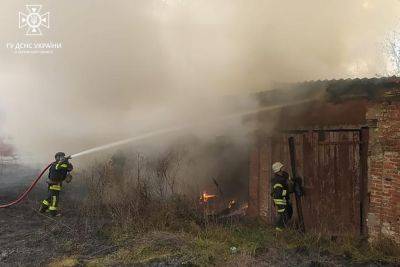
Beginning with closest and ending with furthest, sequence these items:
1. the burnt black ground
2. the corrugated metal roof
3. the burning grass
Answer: the burning grass < the burnt black ground < the corrugated metal roof

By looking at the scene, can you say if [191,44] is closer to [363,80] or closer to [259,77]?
[259,77]

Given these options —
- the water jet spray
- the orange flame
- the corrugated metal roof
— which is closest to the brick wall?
the corrugated metal roof

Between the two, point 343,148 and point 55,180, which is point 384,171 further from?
point 55,180

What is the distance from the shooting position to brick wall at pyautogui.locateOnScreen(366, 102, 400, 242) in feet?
21.3

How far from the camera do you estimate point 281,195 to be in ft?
25.1

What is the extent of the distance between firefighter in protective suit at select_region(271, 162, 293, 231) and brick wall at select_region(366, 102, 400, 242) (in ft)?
4.85

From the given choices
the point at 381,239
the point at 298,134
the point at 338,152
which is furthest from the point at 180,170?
the point at 381,239

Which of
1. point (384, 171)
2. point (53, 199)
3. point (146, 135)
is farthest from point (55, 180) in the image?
point (384, 171)

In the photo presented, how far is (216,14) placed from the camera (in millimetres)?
10039

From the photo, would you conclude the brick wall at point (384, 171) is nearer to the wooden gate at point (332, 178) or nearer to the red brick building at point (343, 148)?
the red brick building at point (343, 148)

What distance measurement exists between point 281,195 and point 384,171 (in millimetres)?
1835

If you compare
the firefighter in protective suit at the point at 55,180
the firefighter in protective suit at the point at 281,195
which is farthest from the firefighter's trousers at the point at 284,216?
A: the firefighter in protective suit at the point at 55,180

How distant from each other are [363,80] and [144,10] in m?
5.70

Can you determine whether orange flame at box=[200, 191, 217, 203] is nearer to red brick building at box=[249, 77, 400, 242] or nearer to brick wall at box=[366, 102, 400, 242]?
red brick building at box=[249, 77, 400, 242]
